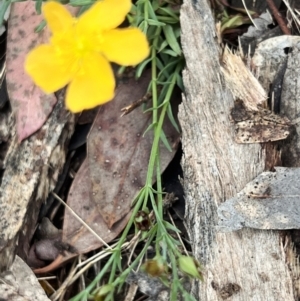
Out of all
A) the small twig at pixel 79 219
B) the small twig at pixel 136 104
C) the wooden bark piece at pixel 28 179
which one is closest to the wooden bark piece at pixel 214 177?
the small twig at pixel 136 104

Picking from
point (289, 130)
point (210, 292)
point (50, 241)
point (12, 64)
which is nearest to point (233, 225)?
point (210, 292)

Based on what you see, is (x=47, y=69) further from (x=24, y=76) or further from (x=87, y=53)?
(x=24, y=76)

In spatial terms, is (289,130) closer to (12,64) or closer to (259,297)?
(259,297)

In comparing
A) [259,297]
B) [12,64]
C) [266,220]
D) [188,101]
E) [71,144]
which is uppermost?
[12,64]

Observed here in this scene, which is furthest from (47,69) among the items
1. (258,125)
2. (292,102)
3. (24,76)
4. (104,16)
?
(292,102)

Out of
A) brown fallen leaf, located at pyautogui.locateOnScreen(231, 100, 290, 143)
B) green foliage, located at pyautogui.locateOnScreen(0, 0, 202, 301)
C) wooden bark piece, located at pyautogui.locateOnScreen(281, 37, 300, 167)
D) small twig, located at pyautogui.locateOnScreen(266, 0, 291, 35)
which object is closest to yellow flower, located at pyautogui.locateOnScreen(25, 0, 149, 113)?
green foliage, located at pyautogui.locateOnScreen(0, 0, 202, 301)

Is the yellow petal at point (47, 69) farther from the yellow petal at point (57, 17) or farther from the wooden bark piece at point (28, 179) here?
the wooden bark piece at point (28, 179)
